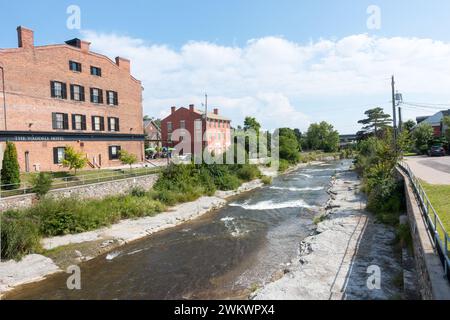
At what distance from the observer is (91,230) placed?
705 inches

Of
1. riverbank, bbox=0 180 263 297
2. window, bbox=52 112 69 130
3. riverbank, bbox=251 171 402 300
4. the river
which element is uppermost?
window, bbox=52 112 69 130

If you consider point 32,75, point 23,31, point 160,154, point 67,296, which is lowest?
point 67,296

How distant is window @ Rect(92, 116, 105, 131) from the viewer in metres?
32.0

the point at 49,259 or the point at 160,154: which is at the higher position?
the point at 160,154

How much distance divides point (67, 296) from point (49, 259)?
11.7ft

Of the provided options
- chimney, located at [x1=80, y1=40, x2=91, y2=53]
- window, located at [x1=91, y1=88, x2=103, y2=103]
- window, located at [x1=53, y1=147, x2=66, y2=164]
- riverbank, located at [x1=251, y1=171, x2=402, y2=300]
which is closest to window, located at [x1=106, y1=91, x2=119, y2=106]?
window, located at [x1=91, y1=88, x2=103, y2=103]

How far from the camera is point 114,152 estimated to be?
113 feet

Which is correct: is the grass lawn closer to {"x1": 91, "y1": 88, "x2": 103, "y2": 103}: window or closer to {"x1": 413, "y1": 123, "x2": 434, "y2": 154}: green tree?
{"x1": 413, "y1": 123, "x2": 434, "y2": 154}: green tree

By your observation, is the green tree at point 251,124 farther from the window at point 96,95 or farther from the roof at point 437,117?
the window at point 96,95

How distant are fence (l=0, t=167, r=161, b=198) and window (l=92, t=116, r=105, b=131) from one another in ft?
28.1

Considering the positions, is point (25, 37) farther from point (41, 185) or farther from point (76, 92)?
point (41, 185)
